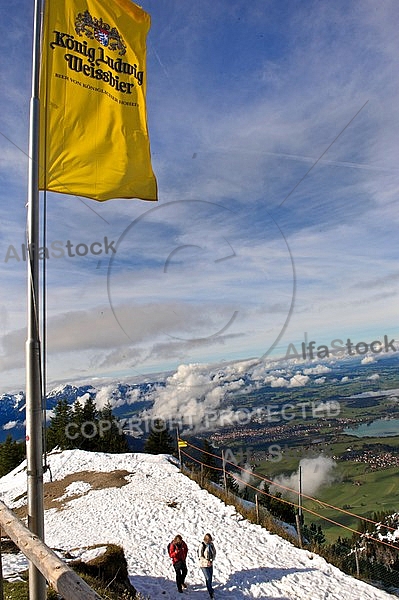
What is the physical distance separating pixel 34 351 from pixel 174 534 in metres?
13.0

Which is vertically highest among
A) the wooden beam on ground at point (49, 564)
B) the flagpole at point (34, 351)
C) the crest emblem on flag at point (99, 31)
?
the crest emblem on flag at point (99, 31)

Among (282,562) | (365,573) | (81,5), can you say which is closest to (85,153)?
(81,5)

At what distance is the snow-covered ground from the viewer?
11164 mm

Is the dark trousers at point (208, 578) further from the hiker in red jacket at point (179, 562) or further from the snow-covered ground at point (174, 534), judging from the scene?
the hiker in red jacket at point (179, 562)

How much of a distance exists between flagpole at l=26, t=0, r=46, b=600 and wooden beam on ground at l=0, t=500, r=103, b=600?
0.45 m

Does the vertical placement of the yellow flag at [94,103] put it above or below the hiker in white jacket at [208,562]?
above

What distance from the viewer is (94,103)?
6527mm

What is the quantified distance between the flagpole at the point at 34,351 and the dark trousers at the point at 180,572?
7.61 meters

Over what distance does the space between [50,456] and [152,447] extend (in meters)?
19.9

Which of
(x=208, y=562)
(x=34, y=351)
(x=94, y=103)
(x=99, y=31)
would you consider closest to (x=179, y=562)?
(x=208, y=562)

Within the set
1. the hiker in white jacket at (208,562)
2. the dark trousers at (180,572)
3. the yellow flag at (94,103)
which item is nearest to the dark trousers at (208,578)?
the hiker in white jacket at (208,562)

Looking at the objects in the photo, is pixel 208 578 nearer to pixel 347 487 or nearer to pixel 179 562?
pixel 179 562

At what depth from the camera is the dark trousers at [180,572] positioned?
1115cm

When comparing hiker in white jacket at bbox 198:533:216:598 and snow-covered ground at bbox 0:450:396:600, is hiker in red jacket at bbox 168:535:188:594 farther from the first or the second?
hiker in white jacket at bbox 198:533:216:598
